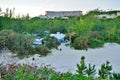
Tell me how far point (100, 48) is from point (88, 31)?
2.37 metres

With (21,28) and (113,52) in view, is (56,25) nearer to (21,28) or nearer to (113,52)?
(21,28)

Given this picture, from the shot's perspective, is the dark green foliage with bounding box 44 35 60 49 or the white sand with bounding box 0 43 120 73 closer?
the white sand with bounding box 0 43 120 73

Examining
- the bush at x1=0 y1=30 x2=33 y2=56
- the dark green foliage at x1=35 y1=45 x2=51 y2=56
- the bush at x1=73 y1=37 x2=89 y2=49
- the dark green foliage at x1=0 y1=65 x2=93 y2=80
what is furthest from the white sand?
the dark green foliage at x1=0 y1=65 x2=93 y2=80

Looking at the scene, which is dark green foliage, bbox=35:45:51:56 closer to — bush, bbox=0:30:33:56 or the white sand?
the white sand

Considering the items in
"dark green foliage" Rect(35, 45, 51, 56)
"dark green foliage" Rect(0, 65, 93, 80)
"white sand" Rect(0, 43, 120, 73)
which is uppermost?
"dark green foliage" Rect(0, 65, 93, 80)

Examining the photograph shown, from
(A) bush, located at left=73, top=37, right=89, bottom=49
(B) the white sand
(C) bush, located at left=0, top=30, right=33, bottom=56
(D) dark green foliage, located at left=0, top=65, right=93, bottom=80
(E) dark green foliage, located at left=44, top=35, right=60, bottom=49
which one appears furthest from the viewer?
(A) bush, located at left=73, top=37, right=89, bottom=49

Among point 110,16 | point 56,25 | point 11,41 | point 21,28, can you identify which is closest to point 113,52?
point 11,41

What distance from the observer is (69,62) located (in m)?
9.67

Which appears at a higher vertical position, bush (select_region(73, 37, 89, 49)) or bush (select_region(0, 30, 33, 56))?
bush (select_region(0, 30, 33, 56))

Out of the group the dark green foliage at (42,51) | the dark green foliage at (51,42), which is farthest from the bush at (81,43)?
the dark green foliage at (42,51)

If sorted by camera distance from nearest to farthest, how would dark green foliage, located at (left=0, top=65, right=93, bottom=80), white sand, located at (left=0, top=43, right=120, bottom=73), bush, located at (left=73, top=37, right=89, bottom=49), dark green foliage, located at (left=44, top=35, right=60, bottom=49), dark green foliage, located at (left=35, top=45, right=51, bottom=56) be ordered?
dark green foliage, located at (left=0, top=65, right=93, bottom=80), white sand, located at (left=0, top=43, right=120, bottom=73), dark green foliage, located at (left=35, top=45, right=51, bottom=56), dark green foliage, located at (left=44, top=35, right=60, bottom=49), bush, located at (left=73, top=37, right=89, bottom=49)

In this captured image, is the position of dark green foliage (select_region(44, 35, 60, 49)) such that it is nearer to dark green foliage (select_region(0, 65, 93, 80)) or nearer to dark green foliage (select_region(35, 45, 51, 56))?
dark green foliage (select_region(35, 45, 51, 56))

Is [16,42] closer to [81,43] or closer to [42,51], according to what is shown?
[42,51]

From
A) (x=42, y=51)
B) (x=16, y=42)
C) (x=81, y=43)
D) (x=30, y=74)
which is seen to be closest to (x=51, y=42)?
(x=81, y=43)
